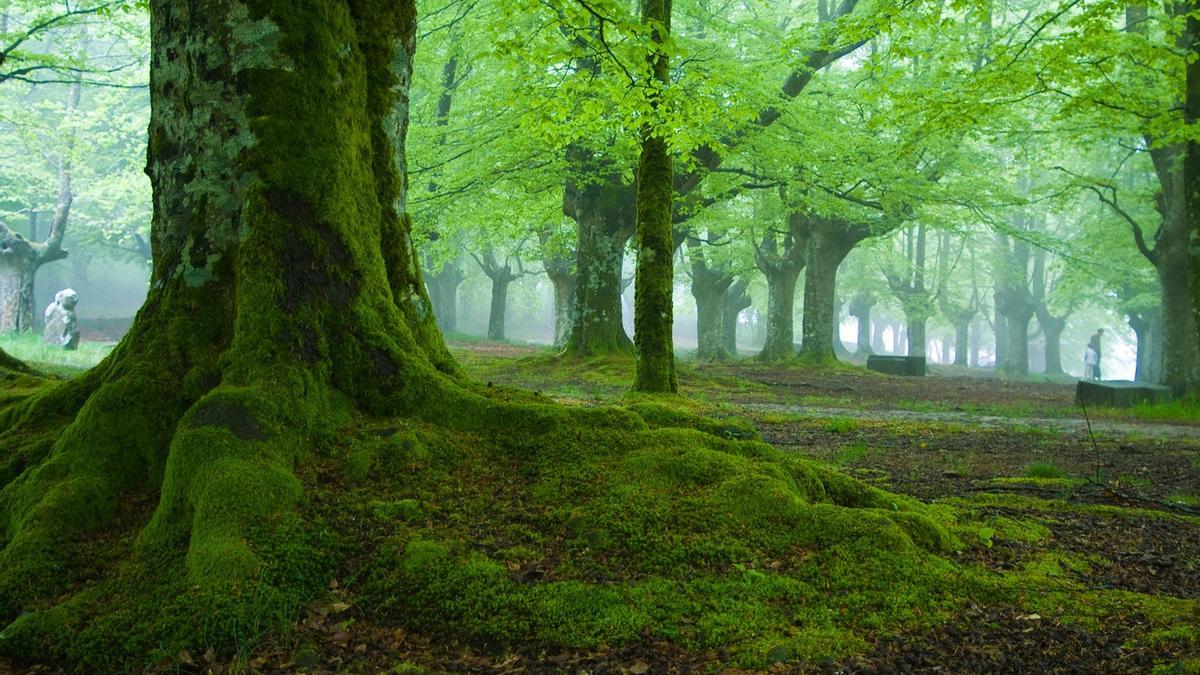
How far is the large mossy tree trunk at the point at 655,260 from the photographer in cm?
880

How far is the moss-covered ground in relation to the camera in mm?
2625

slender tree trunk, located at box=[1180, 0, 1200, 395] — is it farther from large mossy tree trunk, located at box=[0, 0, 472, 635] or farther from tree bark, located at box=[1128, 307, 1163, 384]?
tree bark, located at box=[1128, 307, 1163, 384]

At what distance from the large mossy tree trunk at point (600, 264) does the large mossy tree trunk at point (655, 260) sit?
6.43m

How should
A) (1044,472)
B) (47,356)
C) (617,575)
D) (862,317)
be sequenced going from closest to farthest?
(617,575) < (1044,472) < (47,356) < (862,317)

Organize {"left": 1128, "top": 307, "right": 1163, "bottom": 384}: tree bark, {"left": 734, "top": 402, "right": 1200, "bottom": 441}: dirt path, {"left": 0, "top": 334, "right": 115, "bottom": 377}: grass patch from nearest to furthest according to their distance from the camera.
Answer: {"left": 734, "top": 402, "right": 1200, "bottom": 441}: dirt path
{"left": 0, "top": 334, "right": 115, "bottom": 377}: grass patch
{"left": 1128, "top": 307, "right": 1163, "bottom": 384}: tree bark

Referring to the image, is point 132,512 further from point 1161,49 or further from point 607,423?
point 1161,49

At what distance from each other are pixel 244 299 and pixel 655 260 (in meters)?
5.69

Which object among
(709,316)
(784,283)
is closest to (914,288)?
(709,316)

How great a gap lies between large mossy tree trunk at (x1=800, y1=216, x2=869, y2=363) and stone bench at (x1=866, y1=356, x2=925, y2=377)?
171 cm

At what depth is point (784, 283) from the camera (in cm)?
2589

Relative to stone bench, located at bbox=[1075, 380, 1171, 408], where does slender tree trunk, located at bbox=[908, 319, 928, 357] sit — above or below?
above

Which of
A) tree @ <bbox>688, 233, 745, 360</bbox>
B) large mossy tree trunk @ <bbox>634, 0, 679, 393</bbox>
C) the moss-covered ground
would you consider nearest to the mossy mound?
the moss-covered ground

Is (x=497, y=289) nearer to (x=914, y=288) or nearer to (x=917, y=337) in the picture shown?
(x=914, y=288)

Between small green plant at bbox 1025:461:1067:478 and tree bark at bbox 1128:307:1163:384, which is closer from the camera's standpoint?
small green plant at bbox 1025:461:1067:478
